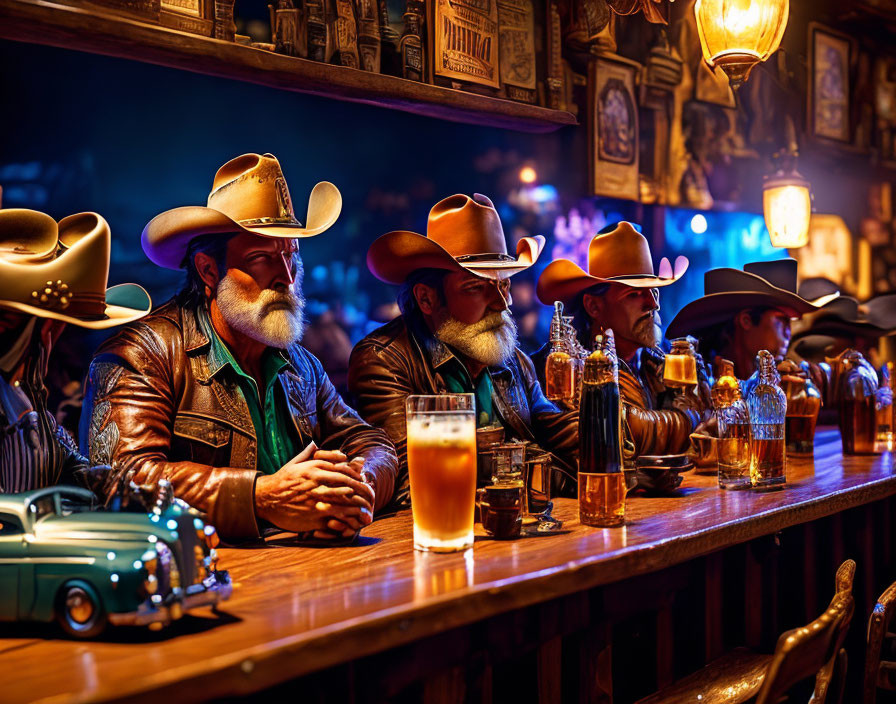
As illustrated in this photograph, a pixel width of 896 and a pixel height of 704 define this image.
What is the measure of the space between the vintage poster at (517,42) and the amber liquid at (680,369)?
1.60 m

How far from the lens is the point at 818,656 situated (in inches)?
65.1

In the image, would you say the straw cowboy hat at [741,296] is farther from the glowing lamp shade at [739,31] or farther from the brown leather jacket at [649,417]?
the glowing lamp shade at [739,31]

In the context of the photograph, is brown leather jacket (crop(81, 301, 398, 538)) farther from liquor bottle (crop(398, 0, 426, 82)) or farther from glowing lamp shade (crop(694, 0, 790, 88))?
glowing lamp shade (crop(694, 0, 790, 88))

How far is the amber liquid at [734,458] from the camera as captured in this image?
9.43 feet

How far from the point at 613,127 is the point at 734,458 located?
2.53 metres

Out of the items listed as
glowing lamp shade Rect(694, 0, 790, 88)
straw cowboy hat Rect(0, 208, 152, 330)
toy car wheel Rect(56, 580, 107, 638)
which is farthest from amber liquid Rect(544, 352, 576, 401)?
toy car wheel Rect(56, 580, 107, 638)

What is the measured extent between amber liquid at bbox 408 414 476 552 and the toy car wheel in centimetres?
73

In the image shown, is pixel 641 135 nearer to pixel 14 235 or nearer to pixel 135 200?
pixel 135 200

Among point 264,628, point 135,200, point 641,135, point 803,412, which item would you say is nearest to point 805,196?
point 641,135

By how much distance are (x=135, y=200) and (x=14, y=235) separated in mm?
1061

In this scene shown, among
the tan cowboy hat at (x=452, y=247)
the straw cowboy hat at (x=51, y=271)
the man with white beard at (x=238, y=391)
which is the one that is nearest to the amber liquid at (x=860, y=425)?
the tan cowboy hat at (x=452, y=247)

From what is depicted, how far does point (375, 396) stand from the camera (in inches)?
123

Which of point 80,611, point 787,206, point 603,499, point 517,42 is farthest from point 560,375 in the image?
point 787,206

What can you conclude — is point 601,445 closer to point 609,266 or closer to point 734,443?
point 734,443
